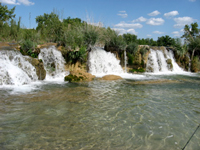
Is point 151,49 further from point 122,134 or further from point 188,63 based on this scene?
point 122,134

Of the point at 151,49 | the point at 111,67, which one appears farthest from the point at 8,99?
the point at 151,49

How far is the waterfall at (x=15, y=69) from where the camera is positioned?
8727 millimetres

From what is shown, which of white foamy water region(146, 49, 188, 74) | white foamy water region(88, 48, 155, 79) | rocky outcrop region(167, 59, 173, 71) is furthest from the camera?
rocky outcrop region(167, 59, 173, 71)

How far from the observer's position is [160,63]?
57.6 feet

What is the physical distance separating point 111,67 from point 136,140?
11287mm

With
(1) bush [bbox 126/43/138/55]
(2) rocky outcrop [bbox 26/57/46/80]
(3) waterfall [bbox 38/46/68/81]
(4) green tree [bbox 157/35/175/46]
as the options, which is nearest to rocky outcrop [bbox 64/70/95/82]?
(3) waterfall [bbox 38/46/68/81]

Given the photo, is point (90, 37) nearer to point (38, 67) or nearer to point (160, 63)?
point (38, 67)

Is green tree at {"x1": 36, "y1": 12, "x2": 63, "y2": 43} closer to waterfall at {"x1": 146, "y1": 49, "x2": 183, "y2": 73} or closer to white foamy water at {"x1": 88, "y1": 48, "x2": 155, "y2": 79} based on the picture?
white foamy water at {"x1": 88, "y1": 48, "x2": 155, "y2": 79}

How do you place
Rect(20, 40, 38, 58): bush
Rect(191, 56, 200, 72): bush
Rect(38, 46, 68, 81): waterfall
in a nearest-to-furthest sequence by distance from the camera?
Rect(20, 40, 38, 58): bush < Rect(38, 46, 68, 81): waterfall < Rect(191, 56, 200, 72): bush

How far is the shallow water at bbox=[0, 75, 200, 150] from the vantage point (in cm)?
330

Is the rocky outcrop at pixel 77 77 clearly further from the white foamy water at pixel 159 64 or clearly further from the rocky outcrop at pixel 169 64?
the rocky outcrop at pixel 169 64

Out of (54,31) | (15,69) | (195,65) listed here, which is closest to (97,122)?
(15,69)

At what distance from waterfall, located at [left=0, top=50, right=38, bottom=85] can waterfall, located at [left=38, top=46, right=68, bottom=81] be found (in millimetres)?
1386

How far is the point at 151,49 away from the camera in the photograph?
17.8 m
